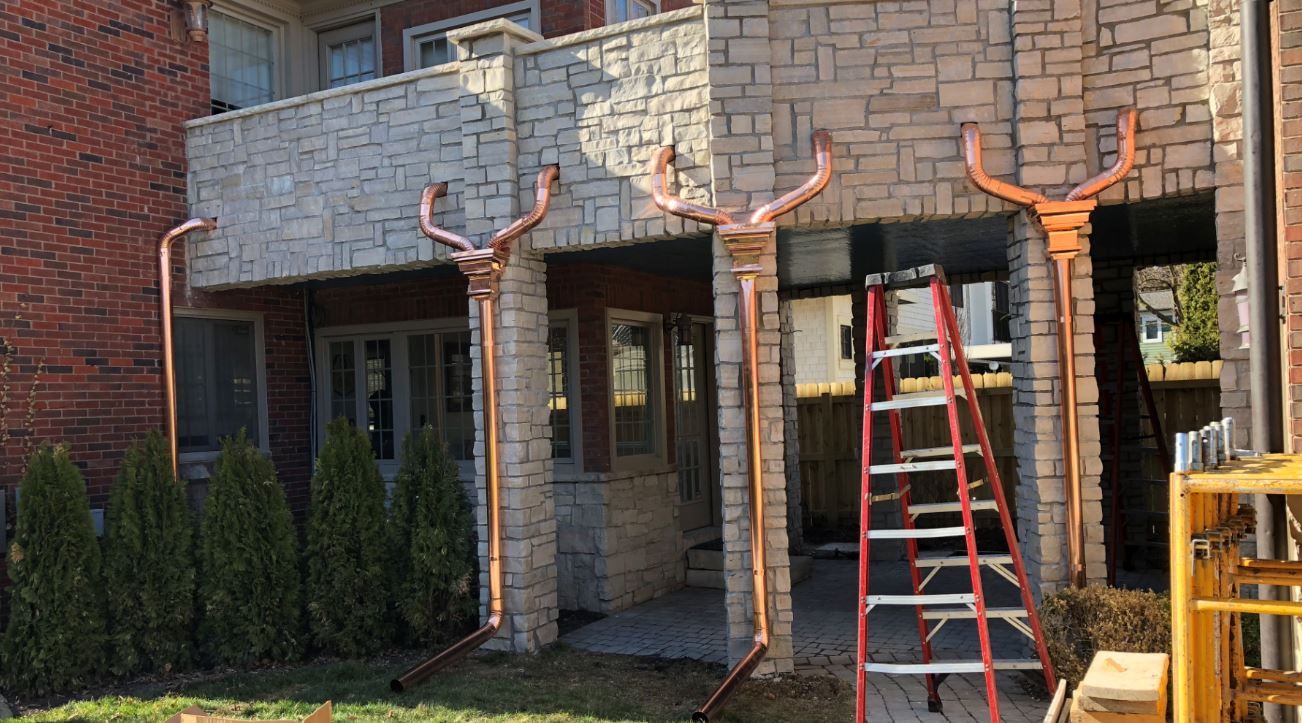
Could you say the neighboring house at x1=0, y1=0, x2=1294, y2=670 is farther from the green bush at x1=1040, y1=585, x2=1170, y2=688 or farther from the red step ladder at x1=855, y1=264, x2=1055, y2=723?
the red step ladder at x1=855, y1=264, x2=1055, y2=723

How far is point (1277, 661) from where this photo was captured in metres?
4.37

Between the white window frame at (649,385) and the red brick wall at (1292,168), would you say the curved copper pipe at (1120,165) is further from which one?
the white window frame at (649,385)

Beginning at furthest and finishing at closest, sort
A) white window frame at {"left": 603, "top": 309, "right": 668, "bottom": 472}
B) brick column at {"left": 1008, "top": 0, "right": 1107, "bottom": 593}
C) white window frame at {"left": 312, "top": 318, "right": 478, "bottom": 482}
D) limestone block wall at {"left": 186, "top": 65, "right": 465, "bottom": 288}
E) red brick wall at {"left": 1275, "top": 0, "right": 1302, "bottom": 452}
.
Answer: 1. white window frame at {"left": 312, "top": 318, "right": 478, "bottom": 482}
2. white window frame at {"left": 603, "top": 309, "right": 668, "bottom": 472}
3. limestone block wall at {"left": 186, "top": 65, "right": 465, "bottom": 288}
4. brick column at {"left": 1008, "top": 0, "right": 1107, "bottom": 593}
5. red brick wall at {"left": 1275, "top": 0, "right": 1302, "bottom": 452}

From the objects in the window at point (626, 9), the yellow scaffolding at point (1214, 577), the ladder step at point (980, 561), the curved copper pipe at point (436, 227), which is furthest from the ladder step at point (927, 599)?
the window at point (626, 9)

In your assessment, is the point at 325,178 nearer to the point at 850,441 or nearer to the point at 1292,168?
the point at 1292,168

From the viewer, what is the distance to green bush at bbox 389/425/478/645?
7.86 meters

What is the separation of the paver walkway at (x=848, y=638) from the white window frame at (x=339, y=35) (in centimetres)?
638

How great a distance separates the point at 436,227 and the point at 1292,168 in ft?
17.8

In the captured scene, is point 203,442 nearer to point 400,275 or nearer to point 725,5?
point 400,275

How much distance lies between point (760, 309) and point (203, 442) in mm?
5724

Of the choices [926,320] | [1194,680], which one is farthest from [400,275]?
[926,320]

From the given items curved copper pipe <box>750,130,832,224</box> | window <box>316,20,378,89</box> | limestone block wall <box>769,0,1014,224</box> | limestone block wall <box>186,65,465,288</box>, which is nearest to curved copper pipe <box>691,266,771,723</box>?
curved copper pipe <box>750,130,832,224</box>

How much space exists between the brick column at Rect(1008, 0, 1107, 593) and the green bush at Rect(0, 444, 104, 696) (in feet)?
21.4

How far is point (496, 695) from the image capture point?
6.59 meters
